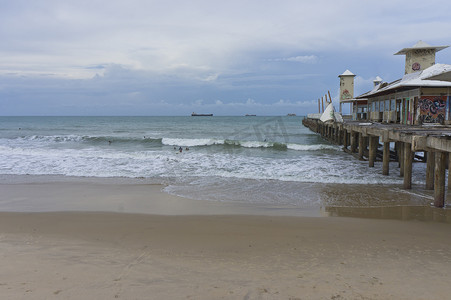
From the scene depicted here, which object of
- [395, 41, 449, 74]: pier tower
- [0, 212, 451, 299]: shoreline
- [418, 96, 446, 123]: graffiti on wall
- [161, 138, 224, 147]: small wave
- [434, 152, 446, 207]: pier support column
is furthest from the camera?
[161, 138, 224, 147]: small wave

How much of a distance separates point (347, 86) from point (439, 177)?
3154 cm

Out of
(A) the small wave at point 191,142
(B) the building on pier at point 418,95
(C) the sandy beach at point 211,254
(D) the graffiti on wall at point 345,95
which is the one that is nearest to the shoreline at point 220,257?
(C) the sandy beach at point 211,254

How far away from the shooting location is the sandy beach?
4.23m

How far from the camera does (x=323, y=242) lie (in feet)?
20.0

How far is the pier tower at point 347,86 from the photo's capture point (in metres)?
37.5

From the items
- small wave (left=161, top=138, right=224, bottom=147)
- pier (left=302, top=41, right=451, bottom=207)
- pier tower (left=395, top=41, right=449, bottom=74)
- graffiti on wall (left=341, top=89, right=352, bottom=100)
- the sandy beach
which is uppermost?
pier tower (left=395, top=41, right=449, bottom=74)

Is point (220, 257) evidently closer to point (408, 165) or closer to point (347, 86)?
point (408, 165)

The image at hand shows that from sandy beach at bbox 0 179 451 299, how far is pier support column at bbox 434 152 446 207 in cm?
158

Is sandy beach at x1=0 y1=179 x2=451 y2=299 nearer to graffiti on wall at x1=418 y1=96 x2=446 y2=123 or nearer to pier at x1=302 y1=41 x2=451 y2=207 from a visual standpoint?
pier at x1=302 y1=41 x2=451 y2=207

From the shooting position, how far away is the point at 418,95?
672 inches

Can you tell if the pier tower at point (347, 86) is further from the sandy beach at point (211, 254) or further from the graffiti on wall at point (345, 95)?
the sandy beach at point (211, 254)

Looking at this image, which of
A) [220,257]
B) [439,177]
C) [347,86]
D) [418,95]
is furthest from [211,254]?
[347,86]

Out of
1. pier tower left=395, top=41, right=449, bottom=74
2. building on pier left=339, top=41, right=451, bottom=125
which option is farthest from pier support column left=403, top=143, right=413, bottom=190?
pier tower left=395, top=41, right=449, bottom=74

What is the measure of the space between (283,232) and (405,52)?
77.8 ft
